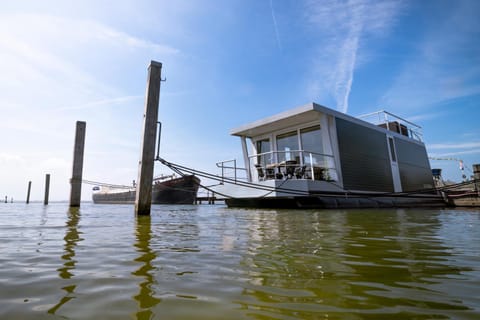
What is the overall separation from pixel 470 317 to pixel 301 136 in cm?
1058

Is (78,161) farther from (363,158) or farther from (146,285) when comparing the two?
(363,158)

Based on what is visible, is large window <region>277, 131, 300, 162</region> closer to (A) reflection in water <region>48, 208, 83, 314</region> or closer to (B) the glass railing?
(B) the glass railing

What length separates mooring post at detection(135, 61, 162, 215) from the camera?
5762mm

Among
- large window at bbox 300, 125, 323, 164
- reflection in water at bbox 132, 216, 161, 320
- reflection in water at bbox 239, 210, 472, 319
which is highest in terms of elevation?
large window at bbox 300, 125, 323, 164

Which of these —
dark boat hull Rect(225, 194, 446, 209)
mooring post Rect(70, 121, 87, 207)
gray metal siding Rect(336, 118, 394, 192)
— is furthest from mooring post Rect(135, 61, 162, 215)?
gray metal siding Rect(336, 118, 394, 192)

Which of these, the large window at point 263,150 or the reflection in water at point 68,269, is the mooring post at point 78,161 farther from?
the reflection in water at point 68,269

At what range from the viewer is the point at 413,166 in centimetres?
1402

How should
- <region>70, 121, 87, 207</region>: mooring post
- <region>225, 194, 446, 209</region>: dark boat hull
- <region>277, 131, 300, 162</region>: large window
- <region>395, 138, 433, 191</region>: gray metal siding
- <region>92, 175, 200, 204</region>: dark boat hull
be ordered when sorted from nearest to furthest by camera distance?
<region>225, 194, 446, 209</region>: dark boat hull → <region>70, 121, 87, 207</region>: mooring post → <region>277, 131, 300, 162</region>: large window → <region>395, 138, 433, 191</region>: gray metal siding → <region>92, 175, 200, 204</region>: dark boat hull

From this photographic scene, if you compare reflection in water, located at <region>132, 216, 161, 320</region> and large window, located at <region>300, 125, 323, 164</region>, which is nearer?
reflection in water, located at <region>132, 216, 161, 320</region>

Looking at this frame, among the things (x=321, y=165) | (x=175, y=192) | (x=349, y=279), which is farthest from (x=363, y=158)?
(x=175, y=192)

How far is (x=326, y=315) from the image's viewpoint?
0.97 metres

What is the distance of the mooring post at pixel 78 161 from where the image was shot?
992 centimetres

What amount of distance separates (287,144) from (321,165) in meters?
1.97

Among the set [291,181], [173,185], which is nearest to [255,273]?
[291,181]
